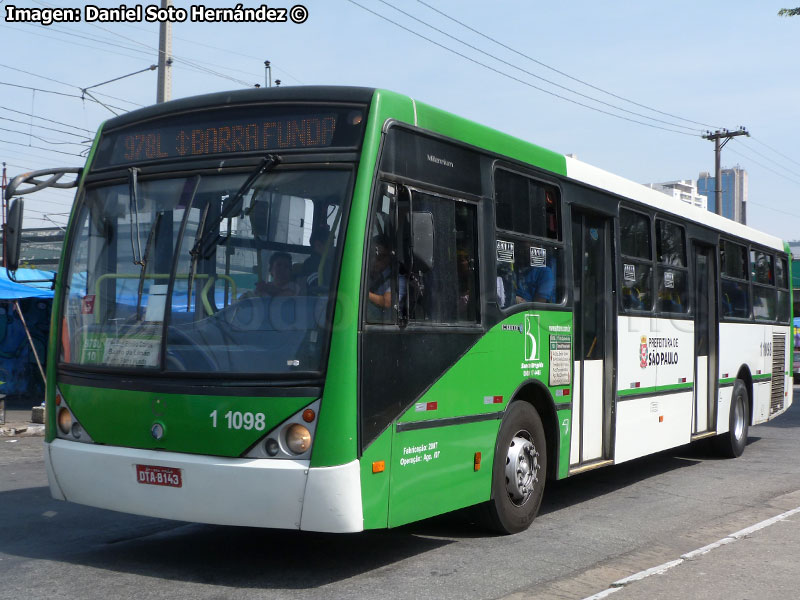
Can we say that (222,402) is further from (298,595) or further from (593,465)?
(593,465)

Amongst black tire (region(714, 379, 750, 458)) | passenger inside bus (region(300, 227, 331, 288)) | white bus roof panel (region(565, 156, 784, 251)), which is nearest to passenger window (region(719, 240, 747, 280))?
white bus roof panel (region(565, 156, 784, 251))

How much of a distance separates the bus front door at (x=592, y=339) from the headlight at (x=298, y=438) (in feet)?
11.7

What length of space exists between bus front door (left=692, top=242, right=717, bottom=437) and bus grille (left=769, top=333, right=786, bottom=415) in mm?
3048

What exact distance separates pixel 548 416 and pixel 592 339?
1.23m

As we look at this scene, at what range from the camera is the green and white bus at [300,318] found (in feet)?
18.5

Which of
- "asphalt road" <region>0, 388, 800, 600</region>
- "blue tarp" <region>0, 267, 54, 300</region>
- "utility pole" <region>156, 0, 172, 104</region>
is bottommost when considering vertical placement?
"asphalt road" <region>0, 388, 800, 600</region>

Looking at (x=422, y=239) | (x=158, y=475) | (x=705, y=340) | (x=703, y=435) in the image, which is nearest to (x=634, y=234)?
(x=705, y=340)

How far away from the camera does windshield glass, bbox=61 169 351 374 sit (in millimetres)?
5730

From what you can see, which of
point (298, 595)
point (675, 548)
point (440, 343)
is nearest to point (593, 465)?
point (675, 548)

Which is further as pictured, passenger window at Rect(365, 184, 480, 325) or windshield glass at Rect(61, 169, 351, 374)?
passenger window at Rect(365, 184, 480, 325)

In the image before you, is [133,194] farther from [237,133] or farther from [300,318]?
[300,318]

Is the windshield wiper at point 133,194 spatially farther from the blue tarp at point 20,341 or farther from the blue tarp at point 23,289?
the blue tarp at point 20,341

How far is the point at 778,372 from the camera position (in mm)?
15008

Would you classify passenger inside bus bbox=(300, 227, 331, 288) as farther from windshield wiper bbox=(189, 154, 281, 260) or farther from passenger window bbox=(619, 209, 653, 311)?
passenger window bbox=(619, 209, 653, 311)
